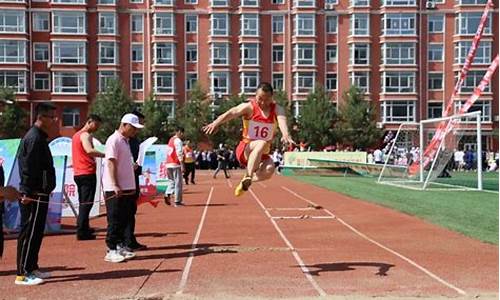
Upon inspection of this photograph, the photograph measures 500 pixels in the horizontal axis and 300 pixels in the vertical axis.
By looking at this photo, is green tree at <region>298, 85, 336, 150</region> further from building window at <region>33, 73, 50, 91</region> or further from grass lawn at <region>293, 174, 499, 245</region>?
grass lawn at <region>293, 174, 499, 245</region>

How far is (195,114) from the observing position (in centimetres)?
6294

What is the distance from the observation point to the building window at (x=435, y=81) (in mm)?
68706

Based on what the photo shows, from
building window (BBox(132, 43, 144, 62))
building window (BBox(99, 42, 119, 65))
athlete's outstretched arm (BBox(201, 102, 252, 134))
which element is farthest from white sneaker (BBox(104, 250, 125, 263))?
building window (BBox(132, 43, 144, 62))

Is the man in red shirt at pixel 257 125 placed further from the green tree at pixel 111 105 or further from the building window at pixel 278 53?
the building window at pixel 278 53

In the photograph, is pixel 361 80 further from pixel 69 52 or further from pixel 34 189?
pixel 34 189

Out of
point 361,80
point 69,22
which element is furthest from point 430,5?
point 69,22

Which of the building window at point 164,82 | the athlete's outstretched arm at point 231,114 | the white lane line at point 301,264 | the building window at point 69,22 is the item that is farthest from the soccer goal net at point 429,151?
the building window at point 69,22

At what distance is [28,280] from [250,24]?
62646 millimetres

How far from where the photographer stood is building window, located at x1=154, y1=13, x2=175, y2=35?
222 ft

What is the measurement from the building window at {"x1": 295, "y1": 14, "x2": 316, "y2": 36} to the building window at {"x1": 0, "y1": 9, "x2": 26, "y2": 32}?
2796 centimetres

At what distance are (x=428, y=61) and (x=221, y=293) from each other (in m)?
65.8

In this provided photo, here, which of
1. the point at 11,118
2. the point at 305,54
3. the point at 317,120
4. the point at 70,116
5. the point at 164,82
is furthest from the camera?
the point at 305,54

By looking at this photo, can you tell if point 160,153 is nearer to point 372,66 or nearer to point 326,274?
point 326,274

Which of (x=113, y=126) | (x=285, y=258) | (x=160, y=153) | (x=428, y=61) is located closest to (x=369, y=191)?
(x=160, y=153)
